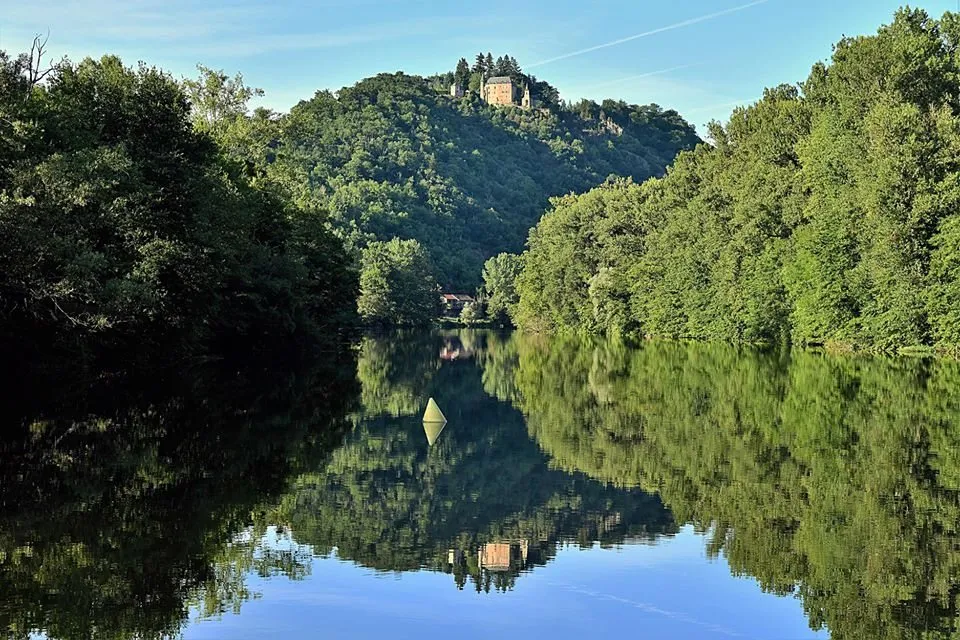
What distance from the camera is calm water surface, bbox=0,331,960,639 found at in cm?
951

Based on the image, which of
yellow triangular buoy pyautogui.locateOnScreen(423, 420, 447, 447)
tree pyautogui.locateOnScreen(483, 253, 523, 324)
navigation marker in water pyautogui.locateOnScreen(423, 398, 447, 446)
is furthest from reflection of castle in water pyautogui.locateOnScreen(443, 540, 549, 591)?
tree pyautogui.locateOnScreen(483, 253, 523, 324)

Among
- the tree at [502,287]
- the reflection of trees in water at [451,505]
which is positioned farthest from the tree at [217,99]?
the tree at [502,287]

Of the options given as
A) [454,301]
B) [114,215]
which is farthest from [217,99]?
[454,301]

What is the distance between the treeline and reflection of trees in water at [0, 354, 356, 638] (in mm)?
36047

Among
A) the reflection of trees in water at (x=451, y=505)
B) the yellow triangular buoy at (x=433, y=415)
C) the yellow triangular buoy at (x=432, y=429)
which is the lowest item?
the reflection of trees in water at (x=451, y=505)

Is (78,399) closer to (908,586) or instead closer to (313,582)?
(313,582)

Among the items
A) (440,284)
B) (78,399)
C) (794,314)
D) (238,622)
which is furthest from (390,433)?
(440,284)

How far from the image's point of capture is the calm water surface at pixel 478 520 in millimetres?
9508

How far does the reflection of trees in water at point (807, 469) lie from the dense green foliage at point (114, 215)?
11.8 meters

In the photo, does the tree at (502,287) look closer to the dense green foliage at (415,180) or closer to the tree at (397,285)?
the tree at (397,285)

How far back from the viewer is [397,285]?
129m

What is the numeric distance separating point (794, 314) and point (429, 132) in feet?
421

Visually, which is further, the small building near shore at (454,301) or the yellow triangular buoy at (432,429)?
the small building near shore at (454,301)

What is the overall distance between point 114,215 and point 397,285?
314 feet
